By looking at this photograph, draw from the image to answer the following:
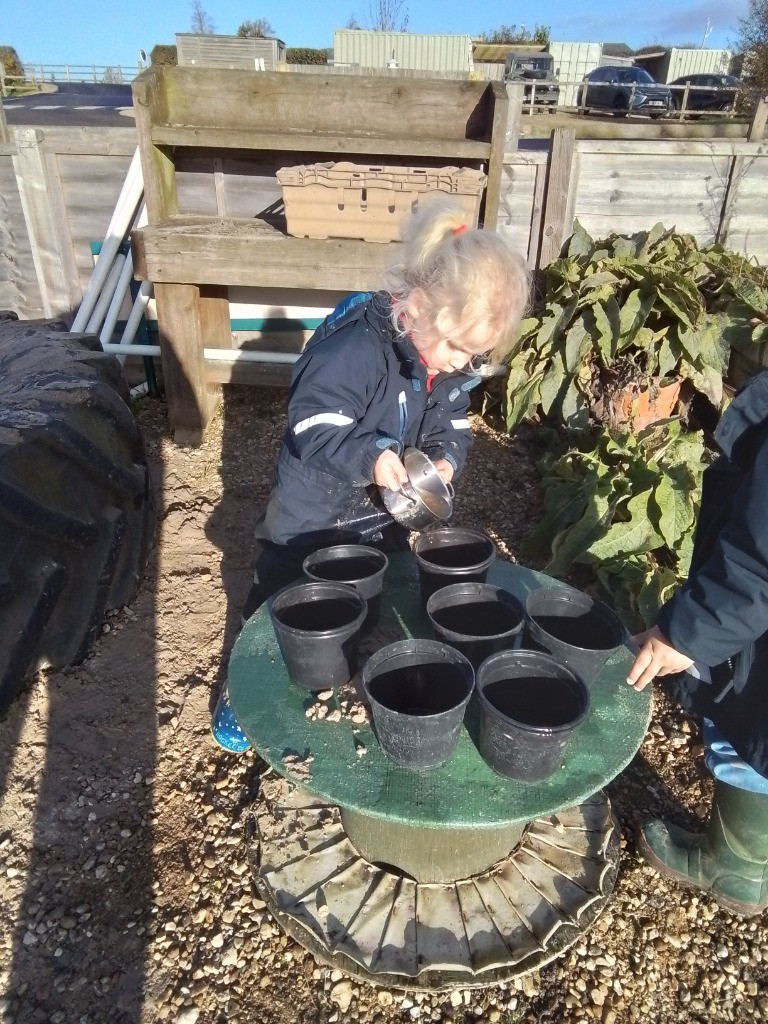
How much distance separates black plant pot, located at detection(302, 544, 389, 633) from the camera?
1752 millimetres

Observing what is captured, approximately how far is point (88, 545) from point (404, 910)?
1494 millimetres

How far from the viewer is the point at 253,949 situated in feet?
5.87

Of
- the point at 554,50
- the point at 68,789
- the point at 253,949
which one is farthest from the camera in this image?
the point at 554,50

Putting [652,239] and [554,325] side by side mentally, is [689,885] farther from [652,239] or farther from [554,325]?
[652,239]

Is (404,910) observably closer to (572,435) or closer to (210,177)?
(572,435)

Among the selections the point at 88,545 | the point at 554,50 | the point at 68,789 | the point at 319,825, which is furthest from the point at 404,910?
the point at 554,50

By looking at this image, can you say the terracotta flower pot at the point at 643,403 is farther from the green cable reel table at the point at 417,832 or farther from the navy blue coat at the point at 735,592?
the navy blue coat at the point at 735,592

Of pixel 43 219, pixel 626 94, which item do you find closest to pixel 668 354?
pixel 43 219

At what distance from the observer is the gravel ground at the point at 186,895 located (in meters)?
1.69

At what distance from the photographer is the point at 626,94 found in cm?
1727

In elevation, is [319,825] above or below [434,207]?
below

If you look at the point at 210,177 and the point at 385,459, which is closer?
the point at 385,459

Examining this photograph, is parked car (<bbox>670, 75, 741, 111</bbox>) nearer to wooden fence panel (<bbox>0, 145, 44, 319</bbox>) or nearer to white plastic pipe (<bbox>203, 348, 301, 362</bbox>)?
white plastic pipe (<bbox>203, 348, 301, 362</bbox>)

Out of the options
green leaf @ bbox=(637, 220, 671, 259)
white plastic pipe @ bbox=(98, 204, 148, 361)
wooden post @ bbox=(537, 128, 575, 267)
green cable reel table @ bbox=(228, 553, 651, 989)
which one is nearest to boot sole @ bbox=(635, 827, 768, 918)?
green cable reel table @ bbox=(228, 553, 651, 989)
